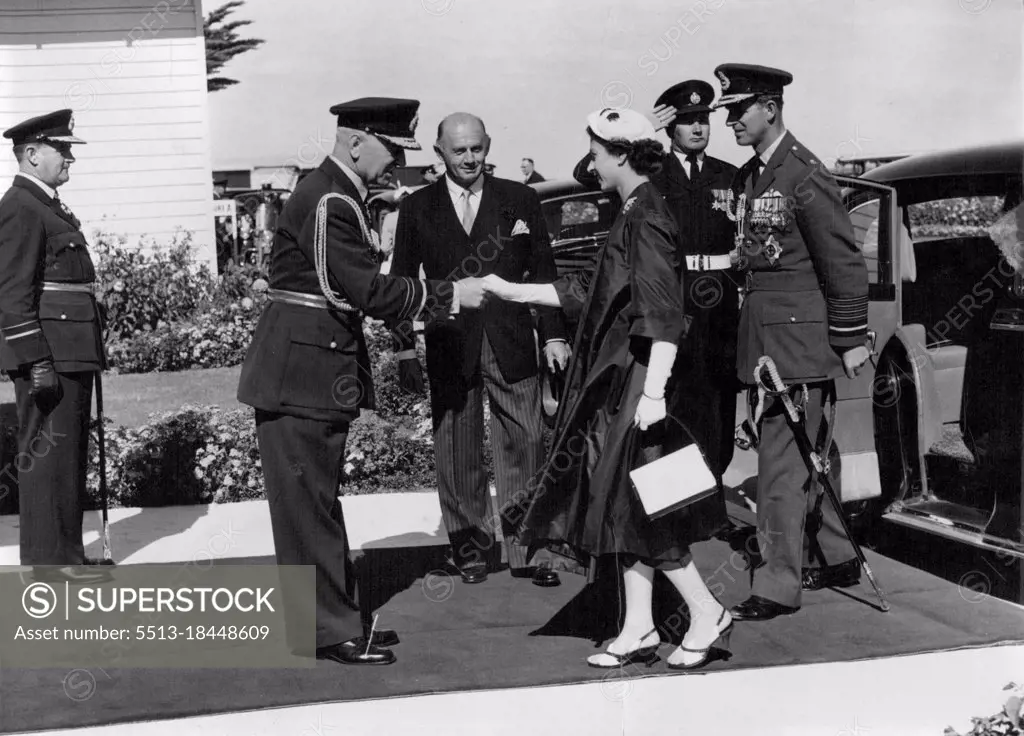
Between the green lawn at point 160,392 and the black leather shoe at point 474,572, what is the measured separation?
3.03 m

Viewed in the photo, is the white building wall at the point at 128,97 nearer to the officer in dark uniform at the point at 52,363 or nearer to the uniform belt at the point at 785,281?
the officer in dark uniform at the point at 52,363

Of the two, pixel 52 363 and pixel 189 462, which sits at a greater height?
pixel 52 363

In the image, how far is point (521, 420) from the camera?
5727 millimetres

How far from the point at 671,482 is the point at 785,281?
1247mm

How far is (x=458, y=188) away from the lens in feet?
18.7

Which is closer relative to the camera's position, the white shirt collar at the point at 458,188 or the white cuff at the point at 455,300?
the white cuff at the point at 455,300

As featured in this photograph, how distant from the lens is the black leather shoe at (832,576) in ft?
17.8

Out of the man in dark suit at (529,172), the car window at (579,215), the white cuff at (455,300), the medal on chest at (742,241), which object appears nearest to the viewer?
the white cuff at (455,300)

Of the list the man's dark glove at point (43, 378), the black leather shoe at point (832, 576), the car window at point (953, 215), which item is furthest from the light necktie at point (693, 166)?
the car window at point (953, 215)

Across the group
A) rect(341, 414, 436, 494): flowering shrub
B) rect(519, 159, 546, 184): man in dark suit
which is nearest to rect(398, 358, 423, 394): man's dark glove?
rect(341, 414, 436, 494): flowering shrub

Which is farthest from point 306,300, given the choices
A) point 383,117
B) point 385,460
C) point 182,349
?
point 182,349

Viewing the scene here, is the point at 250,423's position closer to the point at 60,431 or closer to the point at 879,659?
the point at 60,431

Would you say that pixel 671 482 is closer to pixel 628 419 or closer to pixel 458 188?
pixel 628 419

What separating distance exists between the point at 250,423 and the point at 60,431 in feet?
6.75
